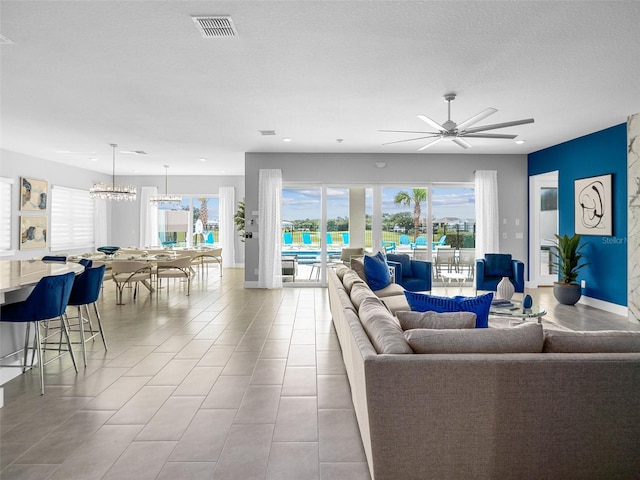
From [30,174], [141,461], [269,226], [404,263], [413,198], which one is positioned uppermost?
[30,174]

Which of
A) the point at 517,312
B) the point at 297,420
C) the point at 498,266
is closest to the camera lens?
the point at 297,420

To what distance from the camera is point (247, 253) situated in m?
8.48

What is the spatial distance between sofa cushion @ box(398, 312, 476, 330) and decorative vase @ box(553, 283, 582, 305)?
17.3 feet

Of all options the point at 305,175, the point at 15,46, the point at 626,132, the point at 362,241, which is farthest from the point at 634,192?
the point at 15,46

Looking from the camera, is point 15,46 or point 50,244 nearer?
point 15,46

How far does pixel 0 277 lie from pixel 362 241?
21.2ft

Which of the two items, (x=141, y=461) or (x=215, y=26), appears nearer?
(x=141, y=461)

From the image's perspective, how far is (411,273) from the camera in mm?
6590

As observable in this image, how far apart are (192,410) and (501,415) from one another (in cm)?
200

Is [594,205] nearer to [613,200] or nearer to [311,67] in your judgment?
[613,200]

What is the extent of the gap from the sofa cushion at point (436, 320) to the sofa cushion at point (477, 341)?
0.69 ft

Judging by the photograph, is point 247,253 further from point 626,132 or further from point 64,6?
point 626,132

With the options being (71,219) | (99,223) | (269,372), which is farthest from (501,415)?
(99,223)

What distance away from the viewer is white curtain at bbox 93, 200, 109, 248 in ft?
37.0
